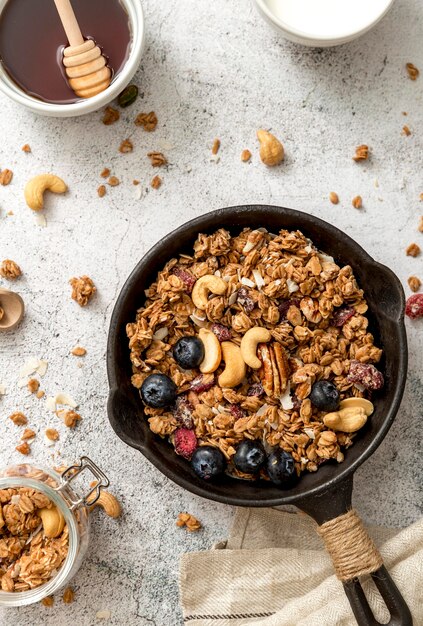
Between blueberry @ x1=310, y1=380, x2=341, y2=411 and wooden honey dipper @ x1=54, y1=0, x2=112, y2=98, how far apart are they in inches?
24.8

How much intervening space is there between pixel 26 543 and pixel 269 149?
810 millimetres

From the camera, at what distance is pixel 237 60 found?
4.81 ft

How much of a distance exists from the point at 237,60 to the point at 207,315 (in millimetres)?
503

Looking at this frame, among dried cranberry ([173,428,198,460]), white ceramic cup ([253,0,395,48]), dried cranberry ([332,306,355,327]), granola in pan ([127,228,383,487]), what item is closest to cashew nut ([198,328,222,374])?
granola in pan ([127,228,383,487])

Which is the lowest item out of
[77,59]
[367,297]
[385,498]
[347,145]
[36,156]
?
[385,498]

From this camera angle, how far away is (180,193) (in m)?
1.46

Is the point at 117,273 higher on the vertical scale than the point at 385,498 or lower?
higher

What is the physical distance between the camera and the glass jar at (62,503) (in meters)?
1.28

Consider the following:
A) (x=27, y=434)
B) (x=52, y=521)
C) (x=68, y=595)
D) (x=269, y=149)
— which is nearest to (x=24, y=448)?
(x=27, y=434)

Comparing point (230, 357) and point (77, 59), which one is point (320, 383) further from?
point (77, 59)

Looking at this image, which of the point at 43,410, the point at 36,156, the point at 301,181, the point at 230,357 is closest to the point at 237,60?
the point at 301,181

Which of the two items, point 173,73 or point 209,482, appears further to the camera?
point 173,73

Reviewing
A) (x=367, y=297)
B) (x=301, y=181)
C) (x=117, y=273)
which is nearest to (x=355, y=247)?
(x=367, y=297)

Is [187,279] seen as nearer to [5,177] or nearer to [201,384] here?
[201,384]
